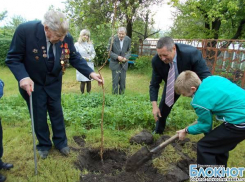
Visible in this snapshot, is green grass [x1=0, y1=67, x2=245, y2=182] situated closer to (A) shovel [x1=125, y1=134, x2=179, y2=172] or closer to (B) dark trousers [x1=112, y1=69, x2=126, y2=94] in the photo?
(A) shovel [x1=125, y1=134, x2=179, y2=172]

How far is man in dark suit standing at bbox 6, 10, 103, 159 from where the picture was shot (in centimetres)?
246

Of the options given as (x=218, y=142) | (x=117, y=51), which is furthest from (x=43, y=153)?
(x=117, y=51)

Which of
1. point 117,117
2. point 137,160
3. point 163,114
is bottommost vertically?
point 137,160

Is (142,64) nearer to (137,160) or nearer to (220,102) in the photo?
(137,160)

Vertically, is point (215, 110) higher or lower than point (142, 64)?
higher

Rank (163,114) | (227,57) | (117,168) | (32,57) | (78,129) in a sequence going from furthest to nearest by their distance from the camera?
1. (227,57)
2. (78,129)
3. (163,114)
4. (117,168)
5. (32,57)

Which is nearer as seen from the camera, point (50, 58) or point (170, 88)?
point (50, 58)

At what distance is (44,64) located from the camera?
2666 millimetres

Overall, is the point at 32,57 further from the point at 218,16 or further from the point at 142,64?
the point at 218,16

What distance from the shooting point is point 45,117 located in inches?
117

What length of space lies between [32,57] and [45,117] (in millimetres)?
841

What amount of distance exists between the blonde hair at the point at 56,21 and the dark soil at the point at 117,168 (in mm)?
1746

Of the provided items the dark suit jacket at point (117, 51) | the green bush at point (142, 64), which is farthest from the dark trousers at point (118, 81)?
the green bush at point (142, 64)

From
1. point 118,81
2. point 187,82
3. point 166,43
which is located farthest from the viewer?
point 118,81
